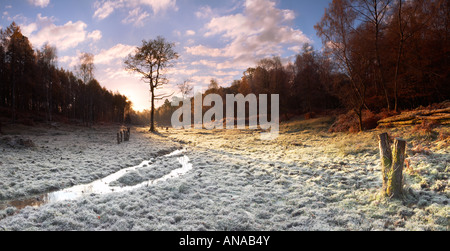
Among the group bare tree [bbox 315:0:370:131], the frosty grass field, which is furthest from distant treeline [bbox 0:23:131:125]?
bare tree [bbox 315:0:370:131]

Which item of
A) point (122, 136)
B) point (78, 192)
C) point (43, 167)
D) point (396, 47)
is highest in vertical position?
point (396, 47)

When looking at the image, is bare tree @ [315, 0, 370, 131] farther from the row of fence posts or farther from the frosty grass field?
the row of fence posts

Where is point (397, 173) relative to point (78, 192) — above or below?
above

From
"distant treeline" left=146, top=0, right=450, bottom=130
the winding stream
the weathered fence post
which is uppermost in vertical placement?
"distant treeline" left=146, top=0, right=450, bottom=130

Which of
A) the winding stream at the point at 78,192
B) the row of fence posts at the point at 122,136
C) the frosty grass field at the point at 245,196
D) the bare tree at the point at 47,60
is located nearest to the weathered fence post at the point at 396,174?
the frosty grass field at the point at 245,196

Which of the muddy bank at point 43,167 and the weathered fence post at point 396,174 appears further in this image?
the muddy bank at point 43,167

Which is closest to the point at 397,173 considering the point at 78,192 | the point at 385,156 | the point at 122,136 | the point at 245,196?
the point at 385,156

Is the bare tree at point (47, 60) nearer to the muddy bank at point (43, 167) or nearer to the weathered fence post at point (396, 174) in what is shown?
the muddy bank at point (43, 167)

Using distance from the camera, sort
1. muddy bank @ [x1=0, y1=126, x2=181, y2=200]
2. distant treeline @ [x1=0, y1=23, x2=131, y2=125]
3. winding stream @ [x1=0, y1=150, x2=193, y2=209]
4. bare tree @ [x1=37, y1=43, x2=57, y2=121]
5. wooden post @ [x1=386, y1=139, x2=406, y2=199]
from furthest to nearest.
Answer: bare tree @ [x1=37, y1=43, x2=57, y2=121]
distant treeline @ [x1=0, y1=23, x2=131, y2=125]
muddy bank @ [x1=0, y1=126, x2=181, y2=200]
winding stream @ [x1=0, y1=150, x2=193, y2=209]
wooden post @ [x1=386, y1=139, x2=406, y2=199]

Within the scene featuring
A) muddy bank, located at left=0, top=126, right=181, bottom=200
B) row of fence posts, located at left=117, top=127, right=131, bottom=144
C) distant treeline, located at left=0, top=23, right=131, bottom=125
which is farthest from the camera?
distant treeline, located at left=0, top=23, right=131, bottom=125

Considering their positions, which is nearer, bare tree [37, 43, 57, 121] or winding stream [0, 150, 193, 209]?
winding stream [0, 150, 193, 209]

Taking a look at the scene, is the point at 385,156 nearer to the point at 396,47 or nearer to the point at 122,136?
the point at 396,47
